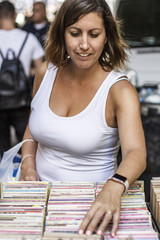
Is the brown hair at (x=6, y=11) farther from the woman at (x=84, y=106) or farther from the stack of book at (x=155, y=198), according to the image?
the stack of book at (x=155, y=198)

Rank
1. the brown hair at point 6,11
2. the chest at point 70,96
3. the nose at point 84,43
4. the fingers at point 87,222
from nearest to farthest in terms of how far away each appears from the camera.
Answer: the fingers at point 87,222
the nose at point 84,43
the chest at point 70,96
the brown hair at point 6,11

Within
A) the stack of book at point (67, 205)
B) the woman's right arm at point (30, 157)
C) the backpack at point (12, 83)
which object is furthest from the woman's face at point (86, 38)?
the backpack at point (12, 83)

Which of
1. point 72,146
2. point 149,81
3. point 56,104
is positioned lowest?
point 149,81

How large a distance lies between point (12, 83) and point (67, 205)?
7.68 ft

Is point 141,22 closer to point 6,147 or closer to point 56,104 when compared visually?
point 6,147

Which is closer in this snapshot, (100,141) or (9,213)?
(9,213)

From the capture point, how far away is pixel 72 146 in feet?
5.98

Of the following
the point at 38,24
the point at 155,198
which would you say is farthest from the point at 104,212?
the point at 38,24

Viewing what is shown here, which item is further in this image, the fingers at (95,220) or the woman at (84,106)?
the woman at (84,106)

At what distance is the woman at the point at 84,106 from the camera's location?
174 centimetres

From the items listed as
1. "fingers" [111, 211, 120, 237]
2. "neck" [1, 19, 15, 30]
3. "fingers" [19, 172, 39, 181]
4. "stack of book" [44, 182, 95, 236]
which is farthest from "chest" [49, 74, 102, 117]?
"neck" [1, 19, 15, 30]

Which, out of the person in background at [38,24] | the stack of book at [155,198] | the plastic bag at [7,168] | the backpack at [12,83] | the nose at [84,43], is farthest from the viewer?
the person in background at [38,24]

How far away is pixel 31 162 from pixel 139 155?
2.32 feet

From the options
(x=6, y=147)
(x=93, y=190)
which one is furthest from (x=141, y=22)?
(x=93, y=190)
